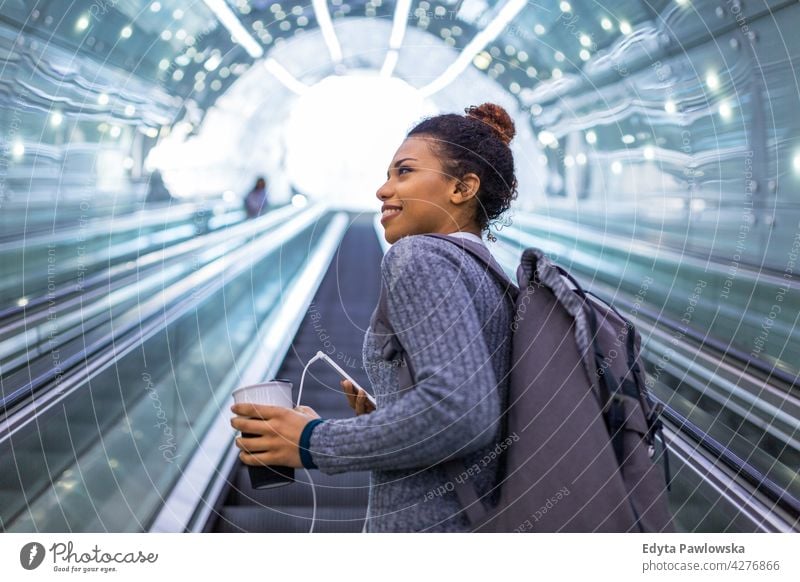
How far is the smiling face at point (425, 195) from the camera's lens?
126 cm

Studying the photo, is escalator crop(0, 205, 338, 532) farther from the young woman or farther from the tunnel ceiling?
the young woman

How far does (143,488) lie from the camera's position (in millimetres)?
2352

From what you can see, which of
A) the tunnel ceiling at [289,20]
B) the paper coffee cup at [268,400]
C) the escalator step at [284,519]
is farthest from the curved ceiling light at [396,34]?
the escalator step at [284,519]

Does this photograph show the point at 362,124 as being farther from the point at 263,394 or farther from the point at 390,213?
the point at 263,394

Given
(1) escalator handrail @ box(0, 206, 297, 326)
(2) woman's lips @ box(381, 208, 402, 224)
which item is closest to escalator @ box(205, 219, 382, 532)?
(2) woman's lips @ box(381, 208, 402, 224)

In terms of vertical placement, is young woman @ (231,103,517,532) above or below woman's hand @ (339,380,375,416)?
above

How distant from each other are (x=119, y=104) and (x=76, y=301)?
100 inches

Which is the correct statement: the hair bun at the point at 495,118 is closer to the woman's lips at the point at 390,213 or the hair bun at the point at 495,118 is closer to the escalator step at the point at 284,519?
the woman's lips at the point at 390,213
